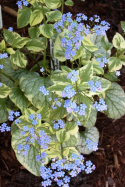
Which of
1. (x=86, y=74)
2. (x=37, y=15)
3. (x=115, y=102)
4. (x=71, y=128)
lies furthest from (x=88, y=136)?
(x=37, y=15)

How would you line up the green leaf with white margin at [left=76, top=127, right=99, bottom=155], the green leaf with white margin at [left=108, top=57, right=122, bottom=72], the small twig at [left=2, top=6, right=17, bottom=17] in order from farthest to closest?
the small twig at [left=2, top=6, right=17, bottom=17] < the green leaf with white margin at [left=76, top=127, right=99, bottom=155] < the green leaf with white margin at [left=108, top=57, right=122, bottom=72]

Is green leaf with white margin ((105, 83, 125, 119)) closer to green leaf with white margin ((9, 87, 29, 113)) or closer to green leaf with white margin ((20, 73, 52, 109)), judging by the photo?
green leaf with white margin ((20, 73, 52, 109))

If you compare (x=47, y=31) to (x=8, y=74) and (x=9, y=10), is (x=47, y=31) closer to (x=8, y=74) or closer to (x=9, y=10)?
(x=8, y=74)

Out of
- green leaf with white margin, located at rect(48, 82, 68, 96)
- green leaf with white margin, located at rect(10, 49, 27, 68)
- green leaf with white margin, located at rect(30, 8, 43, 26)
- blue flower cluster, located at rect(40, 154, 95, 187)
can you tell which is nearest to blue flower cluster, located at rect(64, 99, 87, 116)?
green leaf with white margin, located at rect(48, 82, 68, 96)

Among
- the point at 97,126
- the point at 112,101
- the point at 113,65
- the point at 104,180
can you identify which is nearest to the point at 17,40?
the point at 113,65

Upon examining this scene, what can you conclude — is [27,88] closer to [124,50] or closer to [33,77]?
[33,77]

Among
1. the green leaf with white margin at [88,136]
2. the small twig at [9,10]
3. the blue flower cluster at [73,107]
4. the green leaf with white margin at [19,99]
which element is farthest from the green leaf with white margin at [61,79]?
the small twig at [9,10]

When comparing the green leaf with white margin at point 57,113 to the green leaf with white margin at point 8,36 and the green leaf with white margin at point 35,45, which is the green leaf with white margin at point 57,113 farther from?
the green leaf with white margin at point 8,36
